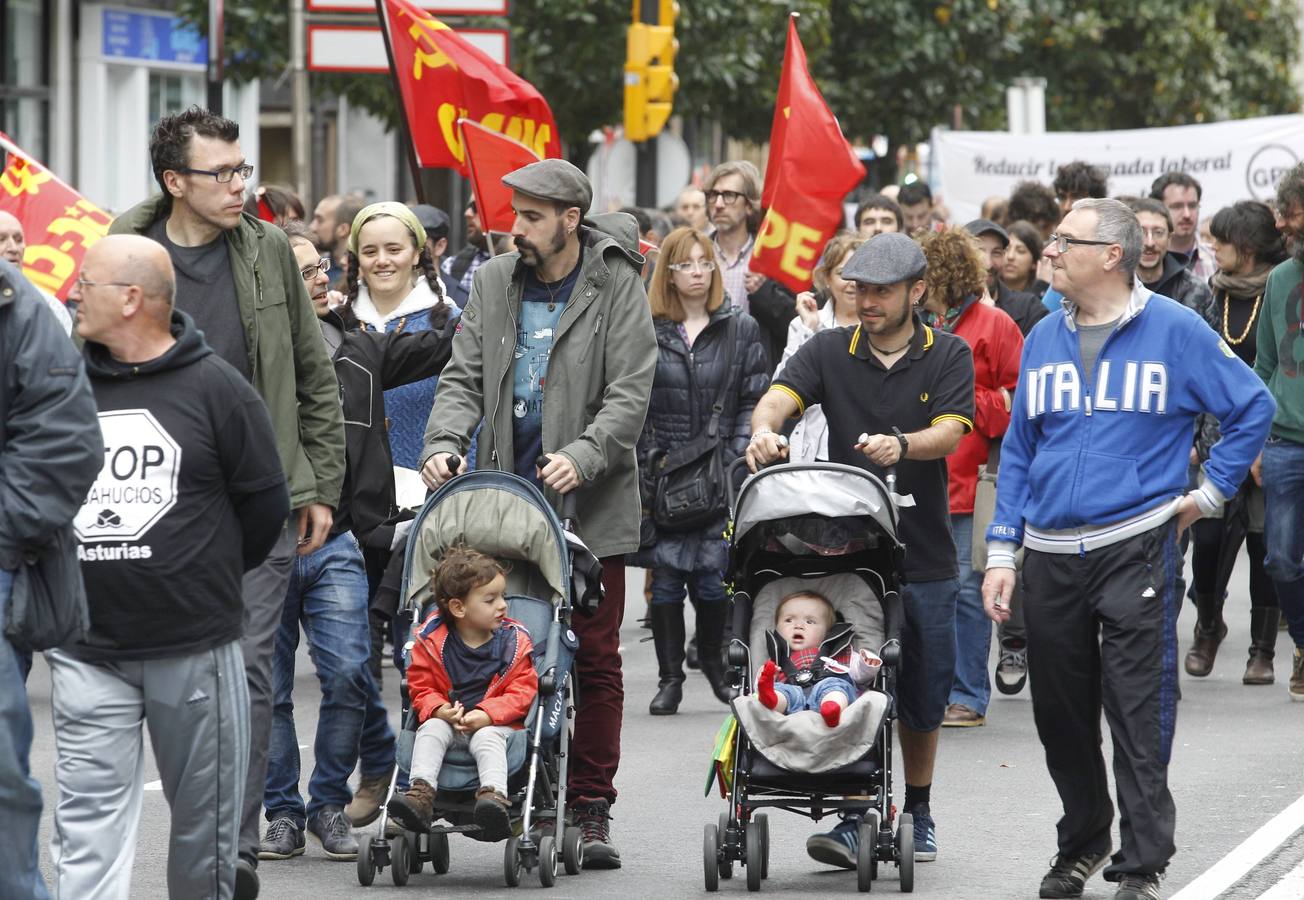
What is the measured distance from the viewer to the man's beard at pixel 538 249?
7.50 meters

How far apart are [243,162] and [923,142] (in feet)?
96.0

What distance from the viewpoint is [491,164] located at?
11.1 meters

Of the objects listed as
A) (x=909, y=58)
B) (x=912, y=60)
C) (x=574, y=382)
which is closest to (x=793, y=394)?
(x=574, y=382)

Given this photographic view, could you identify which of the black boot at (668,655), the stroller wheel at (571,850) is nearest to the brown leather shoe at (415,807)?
the stroller wheel at (571,850)

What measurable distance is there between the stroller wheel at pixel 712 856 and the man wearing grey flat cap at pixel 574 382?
1.53ft

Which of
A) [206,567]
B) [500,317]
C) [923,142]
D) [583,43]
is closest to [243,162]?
[500,317]

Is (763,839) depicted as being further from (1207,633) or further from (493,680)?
(1207,633)

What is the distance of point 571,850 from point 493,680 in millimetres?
617

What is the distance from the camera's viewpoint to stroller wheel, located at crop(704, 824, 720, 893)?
7043 mm

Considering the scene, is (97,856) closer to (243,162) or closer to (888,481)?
→ (243,162)

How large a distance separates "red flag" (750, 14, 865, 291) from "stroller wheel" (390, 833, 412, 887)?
5303 mm

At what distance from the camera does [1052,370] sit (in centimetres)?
697

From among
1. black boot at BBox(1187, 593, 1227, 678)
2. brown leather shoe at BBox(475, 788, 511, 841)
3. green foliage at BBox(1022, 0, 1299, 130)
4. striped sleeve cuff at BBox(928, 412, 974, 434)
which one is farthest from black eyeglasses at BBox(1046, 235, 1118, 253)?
green foliage at BBox(1022, 0, 1299, 130)

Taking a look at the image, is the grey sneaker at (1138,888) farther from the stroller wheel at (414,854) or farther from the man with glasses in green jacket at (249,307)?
the man with glasses in green jacket at (249,307)
